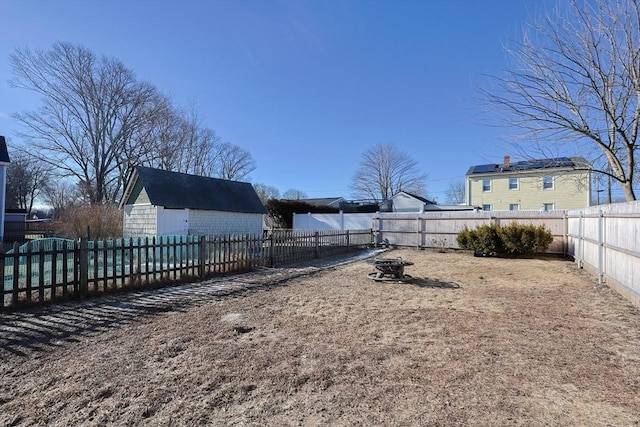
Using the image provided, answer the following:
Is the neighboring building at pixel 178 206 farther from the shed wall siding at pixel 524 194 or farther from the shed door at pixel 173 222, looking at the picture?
the shed wall siding at pixel 524 194

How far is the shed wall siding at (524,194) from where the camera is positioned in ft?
79.3

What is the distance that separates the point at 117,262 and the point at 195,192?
1022 centimetres

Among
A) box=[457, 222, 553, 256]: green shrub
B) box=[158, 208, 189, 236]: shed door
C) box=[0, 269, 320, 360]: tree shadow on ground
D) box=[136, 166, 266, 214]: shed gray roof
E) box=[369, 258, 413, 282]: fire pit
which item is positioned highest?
box=[136, 166, 266, 214]: shed gray roof

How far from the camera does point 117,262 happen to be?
23.1 ft

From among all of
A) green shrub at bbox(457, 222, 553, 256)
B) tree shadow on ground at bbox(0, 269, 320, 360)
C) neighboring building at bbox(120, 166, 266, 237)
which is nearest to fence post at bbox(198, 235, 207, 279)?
tree shadow on ground at bbox(0, 269, 320, 360)

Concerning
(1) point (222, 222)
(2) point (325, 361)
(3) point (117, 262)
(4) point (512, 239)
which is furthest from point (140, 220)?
(4) point (512, 239)

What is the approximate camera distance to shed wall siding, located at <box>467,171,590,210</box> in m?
24.2

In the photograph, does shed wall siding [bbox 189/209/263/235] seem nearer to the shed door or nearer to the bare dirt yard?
the shed door

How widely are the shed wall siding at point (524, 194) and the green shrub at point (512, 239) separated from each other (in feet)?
40.1

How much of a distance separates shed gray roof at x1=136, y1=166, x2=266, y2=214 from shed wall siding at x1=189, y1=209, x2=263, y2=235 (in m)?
0.31

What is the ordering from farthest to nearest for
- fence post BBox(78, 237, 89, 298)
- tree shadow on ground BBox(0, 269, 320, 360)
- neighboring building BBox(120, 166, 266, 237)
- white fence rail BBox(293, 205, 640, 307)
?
neighboring building BBox(120, 166, 266, 237), fence post BBox(78, 237, 89, 298), white fence rail BBox(293, 205, 640, 307), tree shadow on ground BBox(0, 269, 320, 360)

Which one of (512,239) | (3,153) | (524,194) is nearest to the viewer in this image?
(512,239)

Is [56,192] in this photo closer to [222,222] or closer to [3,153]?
[3,153]

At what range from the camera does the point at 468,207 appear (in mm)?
27047
